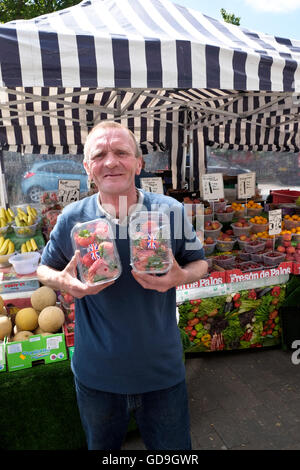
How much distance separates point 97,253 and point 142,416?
30.9 inches

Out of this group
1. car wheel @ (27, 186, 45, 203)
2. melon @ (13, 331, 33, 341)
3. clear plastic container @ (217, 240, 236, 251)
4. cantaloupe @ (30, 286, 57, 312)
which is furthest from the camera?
car wheel @ (27, 186, 45, 203)

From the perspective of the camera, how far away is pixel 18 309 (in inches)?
110

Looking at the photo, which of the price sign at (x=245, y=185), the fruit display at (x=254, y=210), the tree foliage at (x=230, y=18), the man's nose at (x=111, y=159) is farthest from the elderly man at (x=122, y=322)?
the tree foliage at (x=230, y=18)

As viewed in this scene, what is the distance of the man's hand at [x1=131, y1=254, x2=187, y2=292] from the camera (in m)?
1.20

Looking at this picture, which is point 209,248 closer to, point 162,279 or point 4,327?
point 4,327

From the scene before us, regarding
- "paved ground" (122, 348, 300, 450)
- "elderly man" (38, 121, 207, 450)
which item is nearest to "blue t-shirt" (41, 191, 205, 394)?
"elderly man" (38, 121, 207, 450)

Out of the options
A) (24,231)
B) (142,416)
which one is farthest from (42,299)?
(24,231)

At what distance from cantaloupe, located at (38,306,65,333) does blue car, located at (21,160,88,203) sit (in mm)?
7233

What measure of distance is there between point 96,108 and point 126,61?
2695mm

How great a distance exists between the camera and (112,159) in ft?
4.33

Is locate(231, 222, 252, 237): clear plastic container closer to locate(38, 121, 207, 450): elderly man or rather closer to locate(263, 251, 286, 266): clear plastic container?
locate(263, 251, 286, 266): clear plastic container

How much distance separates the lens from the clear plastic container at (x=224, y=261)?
3623 mm
